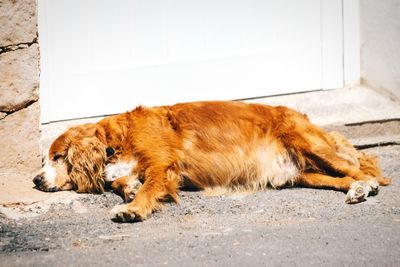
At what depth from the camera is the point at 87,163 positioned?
4207 millimetres

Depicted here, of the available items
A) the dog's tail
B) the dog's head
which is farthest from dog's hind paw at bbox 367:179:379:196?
the dog's head

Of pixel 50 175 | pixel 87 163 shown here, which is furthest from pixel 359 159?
pixel 50 175

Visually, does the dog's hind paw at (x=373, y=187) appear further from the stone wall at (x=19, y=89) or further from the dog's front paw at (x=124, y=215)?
the stone wall at (x=19, y=89)

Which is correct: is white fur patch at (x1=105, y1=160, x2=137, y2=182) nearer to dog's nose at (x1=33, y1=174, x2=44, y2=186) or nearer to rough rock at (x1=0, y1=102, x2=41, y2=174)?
dog's nose at (x1=33, y1=174, x2=44, y2=186)

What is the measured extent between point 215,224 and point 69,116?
6.19 ft

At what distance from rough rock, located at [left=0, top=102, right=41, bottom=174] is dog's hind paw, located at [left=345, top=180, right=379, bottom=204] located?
Answer: 2.29m

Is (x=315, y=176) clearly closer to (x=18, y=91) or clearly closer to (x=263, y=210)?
(x=263, y=210)

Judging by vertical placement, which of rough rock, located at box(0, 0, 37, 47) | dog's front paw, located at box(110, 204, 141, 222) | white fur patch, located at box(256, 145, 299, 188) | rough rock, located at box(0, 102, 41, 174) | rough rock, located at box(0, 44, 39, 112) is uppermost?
rough rock, located at box(0, 0, 37, 47)

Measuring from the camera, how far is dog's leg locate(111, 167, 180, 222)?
3.67 meters

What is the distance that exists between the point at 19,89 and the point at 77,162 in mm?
732

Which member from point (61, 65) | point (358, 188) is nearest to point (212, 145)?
point (358, 188)

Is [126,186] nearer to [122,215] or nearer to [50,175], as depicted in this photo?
[122,215]

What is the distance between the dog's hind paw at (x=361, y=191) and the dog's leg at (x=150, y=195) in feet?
3.69

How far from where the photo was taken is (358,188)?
12.8ft
